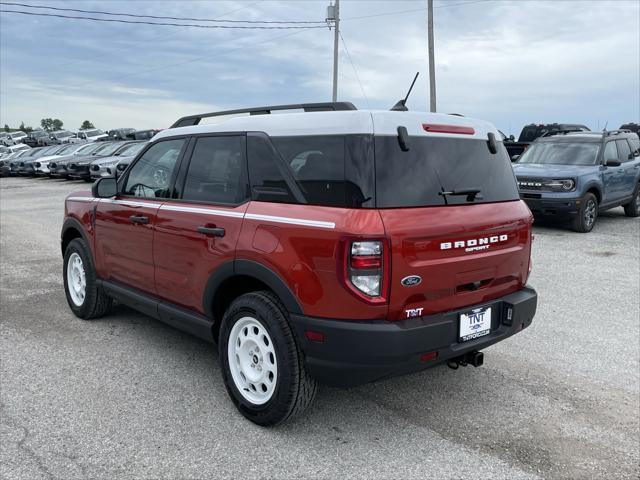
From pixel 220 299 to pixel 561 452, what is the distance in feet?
7.34

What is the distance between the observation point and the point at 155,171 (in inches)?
173

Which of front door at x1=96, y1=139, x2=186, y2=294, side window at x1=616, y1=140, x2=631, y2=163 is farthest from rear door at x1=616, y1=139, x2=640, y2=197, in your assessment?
front door at x1=96, y1=139, x2=186, y2=294

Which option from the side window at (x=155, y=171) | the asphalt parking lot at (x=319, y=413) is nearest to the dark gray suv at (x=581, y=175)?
the asphalt parking lot at (x=319, y=413)

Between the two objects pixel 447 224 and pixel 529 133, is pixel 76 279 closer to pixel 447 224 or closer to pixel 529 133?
pixel 447 224

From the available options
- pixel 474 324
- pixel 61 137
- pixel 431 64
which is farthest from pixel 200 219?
pixel 61 137

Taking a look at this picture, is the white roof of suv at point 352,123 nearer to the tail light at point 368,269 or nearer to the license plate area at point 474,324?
the tail light at point 368,269

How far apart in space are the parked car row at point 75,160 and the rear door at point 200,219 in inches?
626

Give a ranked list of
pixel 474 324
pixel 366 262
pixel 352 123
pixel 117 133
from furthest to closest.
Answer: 1. pixel 117 133
2. pixel 474 324
3. pixel 352 123
4. pixel 366 262

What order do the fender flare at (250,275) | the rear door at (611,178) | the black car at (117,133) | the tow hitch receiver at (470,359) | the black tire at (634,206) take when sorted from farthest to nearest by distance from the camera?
1. the black car at (117,133)
2. the black tire at (634,206)
3. the rear door at (611,178)
4. the tow hitch receiver at (470,359)
5. the fender flare at (250,275)

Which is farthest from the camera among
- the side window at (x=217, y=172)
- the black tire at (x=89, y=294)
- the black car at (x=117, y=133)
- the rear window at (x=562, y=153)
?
the black car at (x=117, y=133)

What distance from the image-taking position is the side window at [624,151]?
12117 mm

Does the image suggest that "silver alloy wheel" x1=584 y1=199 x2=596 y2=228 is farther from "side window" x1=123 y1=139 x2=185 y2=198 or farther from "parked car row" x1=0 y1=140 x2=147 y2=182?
"parked car row" x1=0 y1=140 x2=147 y2=182

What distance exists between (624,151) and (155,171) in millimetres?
11318

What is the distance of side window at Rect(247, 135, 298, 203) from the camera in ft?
10.6
